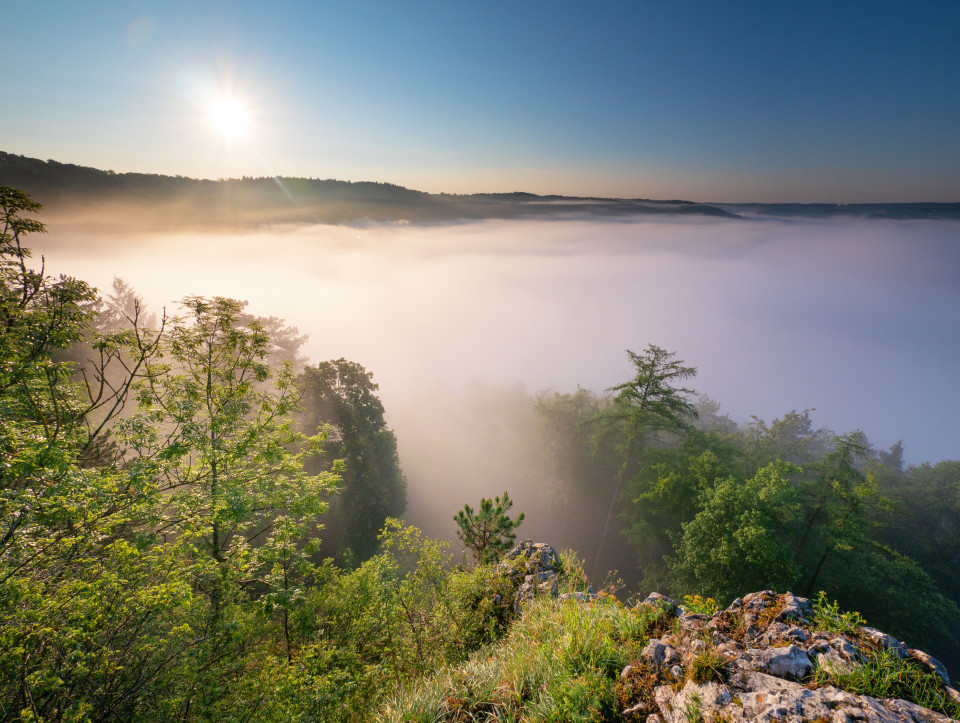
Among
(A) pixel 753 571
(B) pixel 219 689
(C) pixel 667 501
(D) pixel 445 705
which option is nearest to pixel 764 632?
(D) pixel 445 705

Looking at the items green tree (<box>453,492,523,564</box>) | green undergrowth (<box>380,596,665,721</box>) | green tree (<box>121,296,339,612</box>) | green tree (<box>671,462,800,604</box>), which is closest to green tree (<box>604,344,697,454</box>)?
green tree (<box>671,462,800,604</box>)

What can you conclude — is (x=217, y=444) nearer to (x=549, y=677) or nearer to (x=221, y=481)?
(x=221, y=481)

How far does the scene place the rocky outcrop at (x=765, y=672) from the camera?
3321 millimetres

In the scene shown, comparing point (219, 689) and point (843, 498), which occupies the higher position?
point (219, 689)

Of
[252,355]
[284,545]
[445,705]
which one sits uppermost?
[252,355]

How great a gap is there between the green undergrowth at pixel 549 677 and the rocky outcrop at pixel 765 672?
0.33 m

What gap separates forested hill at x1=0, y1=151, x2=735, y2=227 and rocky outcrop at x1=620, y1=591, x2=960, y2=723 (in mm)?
19922

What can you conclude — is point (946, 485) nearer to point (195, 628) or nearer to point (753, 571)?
point (753, 571)

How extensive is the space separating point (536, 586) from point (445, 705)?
4532mm

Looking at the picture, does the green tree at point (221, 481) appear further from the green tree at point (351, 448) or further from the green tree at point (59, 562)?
the green tree at point (351, 448)

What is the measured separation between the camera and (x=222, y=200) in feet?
66.8

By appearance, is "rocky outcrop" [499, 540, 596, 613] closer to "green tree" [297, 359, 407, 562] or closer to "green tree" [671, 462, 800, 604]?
"green tree" [671, 462, 800, 604]

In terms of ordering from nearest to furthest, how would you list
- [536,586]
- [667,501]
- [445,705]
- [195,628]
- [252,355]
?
[445,705] < [195,628] < [536,586] < [252,355] < [667,501]

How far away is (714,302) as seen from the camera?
179375 millimetres
